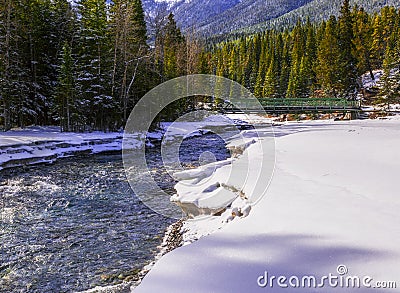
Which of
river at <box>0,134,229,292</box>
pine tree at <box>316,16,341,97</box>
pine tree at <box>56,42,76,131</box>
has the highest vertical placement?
pine tree at <box>316,16,341,97</box>

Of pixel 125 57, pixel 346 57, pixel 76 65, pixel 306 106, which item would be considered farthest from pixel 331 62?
pixel 76 65

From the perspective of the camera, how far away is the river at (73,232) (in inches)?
193

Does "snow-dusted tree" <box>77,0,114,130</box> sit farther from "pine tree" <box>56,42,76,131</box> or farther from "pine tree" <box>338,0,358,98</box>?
"pine tree" <box>338,0,358,98</box>

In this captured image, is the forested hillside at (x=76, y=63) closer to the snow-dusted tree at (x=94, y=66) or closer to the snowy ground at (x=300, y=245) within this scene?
the snow-dusted tree at (x=94, y=66)

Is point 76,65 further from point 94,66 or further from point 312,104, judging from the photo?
point 312,104

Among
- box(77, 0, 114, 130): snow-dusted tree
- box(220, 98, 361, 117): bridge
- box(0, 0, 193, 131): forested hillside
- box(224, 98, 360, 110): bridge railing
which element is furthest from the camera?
box(224, 98, 360, 110): bridge railing

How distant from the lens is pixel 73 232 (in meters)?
6.56

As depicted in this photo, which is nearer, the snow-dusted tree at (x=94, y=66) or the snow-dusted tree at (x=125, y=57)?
the snow-dusted tree at (x=94, y=66)

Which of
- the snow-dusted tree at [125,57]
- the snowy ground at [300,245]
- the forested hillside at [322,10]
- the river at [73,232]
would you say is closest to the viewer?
the snowy ground at [300,245]

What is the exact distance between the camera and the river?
4898 millimetres

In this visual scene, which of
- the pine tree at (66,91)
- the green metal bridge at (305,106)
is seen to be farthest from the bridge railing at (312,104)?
the pine tree at (66,91)

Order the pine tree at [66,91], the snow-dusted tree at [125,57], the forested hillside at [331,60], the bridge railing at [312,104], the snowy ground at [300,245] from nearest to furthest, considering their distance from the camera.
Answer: the snowy ground at [300,245], the pine tree at [66,91], the snow-dusted tree at [125,57], the bridge railing at [312,104], the forested hillside at [331,60]

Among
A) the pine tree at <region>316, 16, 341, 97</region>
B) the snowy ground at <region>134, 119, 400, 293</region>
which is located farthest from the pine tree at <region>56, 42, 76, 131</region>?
the pine tree at <region>316, 16, 341, 97</region>

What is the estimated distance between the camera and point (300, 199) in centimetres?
502
